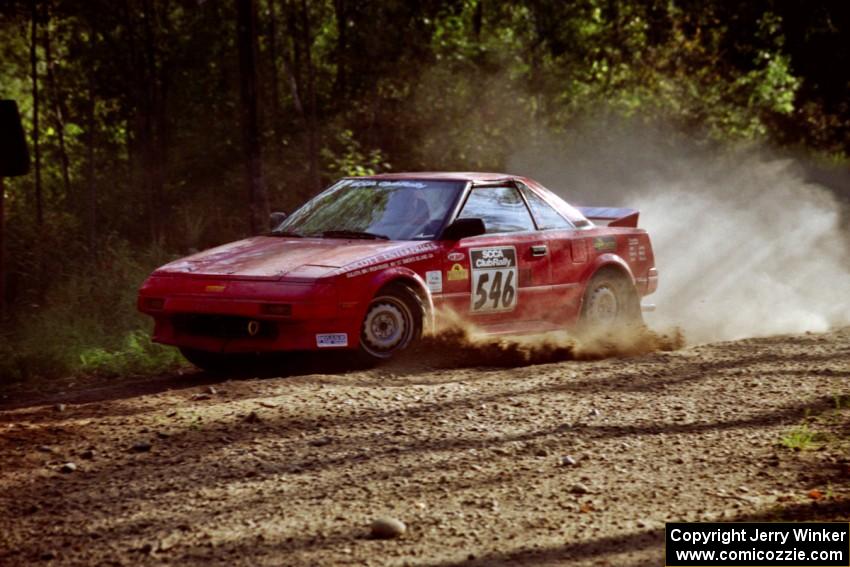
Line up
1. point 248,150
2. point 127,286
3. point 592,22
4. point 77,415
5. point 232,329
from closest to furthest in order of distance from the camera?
point 77,415
point 232,329
point 127,286
point 248,150
point 592,22

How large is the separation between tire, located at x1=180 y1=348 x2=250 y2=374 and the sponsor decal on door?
1895 millimetres

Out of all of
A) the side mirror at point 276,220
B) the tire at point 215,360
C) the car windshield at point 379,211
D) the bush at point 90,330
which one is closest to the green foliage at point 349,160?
the bush at point 90,330

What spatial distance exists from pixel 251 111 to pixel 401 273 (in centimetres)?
806

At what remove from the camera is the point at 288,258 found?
924cm

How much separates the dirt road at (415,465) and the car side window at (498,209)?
175 cm

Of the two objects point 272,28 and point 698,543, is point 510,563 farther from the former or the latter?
point 272,28

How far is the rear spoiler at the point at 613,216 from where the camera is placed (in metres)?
11.7

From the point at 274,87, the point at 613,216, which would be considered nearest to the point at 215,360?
the point at 613,216

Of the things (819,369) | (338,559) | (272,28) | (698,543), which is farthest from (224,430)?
(272,28)

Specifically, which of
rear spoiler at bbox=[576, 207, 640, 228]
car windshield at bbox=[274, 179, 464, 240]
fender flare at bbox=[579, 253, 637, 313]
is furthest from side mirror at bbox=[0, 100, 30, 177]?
rear spoiler at bbox=[576, 207, 640, 228]

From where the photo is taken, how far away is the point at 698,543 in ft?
16.0

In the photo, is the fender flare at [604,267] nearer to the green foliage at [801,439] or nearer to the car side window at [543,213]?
the car side window at [543,213]

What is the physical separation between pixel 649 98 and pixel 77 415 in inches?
1169

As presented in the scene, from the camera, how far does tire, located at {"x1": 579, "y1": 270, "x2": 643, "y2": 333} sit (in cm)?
1097
